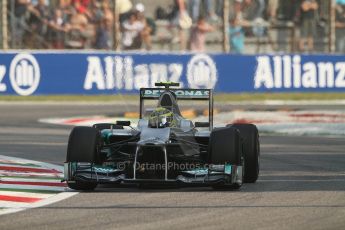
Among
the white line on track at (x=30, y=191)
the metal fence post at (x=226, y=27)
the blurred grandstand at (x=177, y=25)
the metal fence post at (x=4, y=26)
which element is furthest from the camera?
the metal fence post at (x=226, y=27)

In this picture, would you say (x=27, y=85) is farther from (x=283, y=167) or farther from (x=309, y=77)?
(x=283, y=167)

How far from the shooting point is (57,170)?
13.5 meters

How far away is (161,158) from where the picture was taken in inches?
441

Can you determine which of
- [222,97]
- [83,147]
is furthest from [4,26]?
[83,147]

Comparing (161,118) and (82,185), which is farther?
(161,118)

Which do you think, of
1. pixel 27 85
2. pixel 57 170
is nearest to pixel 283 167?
pixel 57 170

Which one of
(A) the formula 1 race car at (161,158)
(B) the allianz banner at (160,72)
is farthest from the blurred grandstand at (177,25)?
(A) the formula 1 race car at (161,158)

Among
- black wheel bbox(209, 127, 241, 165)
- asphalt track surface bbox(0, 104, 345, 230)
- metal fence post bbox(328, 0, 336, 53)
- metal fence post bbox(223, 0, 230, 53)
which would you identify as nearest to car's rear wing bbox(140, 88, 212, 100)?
asphalt track surface bbox(0, 104, 345, 230)

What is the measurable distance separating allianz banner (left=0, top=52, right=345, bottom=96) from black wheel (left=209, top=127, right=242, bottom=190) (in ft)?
54.2

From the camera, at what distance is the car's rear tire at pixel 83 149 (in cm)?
1134

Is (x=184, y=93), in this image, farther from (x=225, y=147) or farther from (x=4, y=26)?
(x=4, y=26)

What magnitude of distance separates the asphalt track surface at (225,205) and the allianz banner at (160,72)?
1191 cm

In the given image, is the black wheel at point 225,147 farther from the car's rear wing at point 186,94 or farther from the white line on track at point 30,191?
the white line on track at point 30,191

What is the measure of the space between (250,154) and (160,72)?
16286 mm
